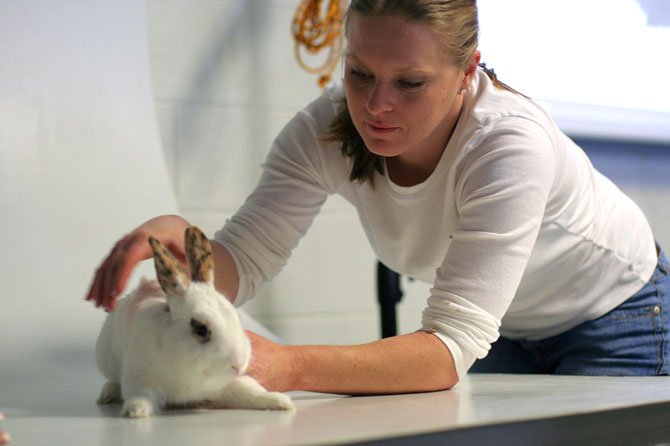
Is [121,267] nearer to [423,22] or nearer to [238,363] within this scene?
[238,363]

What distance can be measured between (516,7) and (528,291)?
147 cm

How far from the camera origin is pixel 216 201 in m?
2.27

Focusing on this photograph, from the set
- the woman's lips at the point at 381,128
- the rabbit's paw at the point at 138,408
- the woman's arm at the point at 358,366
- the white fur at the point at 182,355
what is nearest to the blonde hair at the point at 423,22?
the woman's lips at the point at 381,128

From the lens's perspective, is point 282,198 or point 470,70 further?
point 282,198

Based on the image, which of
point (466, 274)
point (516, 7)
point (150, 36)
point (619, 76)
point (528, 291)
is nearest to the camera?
point (466, 274)

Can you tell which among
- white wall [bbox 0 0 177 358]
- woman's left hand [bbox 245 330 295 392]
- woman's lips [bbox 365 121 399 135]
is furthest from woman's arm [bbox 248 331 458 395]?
white wall [bbox 0 0 177 358]

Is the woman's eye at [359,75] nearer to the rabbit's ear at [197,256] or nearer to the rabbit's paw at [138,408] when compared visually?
the rabbit's ear at [197,256]

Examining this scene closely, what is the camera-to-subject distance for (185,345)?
0.87m

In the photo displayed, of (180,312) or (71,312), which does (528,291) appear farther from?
(71,312)

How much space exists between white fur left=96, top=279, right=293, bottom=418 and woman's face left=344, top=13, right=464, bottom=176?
1.17 ft

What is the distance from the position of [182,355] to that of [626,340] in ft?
2.75

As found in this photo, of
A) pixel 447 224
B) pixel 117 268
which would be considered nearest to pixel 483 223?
pixel 447 224

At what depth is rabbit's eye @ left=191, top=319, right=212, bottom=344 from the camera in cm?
87

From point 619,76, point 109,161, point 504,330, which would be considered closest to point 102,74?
point 109,161
